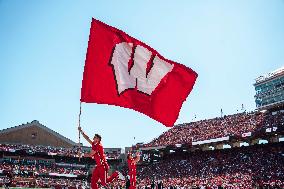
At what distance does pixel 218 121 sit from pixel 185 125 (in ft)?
24.3

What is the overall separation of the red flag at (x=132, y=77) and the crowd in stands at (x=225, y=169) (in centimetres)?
2104

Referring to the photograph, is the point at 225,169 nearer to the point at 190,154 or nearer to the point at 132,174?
the point at 190,154

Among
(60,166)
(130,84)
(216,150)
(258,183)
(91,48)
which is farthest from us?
(60,166)

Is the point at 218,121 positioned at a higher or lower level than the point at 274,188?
higher

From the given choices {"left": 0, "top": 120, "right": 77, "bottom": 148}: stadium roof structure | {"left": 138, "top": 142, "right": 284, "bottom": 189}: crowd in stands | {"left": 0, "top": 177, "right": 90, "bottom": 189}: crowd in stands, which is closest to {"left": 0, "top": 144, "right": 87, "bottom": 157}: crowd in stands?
{"left": 0, "top": 120, "right": 77, "bottom": 148}: stadium roof structure

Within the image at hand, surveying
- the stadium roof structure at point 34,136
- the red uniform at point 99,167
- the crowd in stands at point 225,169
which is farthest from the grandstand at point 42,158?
the red uniform at point 99,167

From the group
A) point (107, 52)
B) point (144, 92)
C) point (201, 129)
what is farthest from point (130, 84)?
point (201, 129)

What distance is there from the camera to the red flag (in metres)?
8.85

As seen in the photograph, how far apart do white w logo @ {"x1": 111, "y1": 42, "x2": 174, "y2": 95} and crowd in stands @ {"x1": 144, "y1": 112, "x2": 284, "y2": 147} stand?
31610 mm

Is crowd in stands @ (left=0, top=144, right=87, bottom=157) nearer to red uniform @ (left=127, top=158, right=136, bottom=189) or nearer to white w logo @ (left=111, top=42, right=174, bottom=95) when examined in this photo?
red uniform @ (left=127, top=158, right=136, bottom=189)

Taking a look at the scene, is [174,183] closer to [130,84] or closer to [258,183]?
[258,183]

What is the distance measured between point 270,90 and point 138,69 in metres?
45.9

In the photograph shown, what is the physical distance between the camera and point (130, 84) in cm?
952

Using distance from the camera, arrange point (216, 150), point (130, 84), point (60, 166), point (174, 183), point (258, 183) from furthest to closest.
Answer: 1. point (60, 166)
2. point (216, 150)
3. point (174, 183)
4. point (258, 183)
5. point (130, 84)
